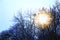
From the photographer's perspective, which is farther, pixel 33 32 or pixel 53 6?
pixel 33 32

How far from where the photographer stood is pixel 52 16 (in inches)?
1280

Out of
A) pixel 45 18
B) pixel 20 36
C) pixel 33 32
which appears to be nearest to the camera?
pixel 45 18

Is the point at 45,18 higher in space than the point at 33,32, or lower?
higher

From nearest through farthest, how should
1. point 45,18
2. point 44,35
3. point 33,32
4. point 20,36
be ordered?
point 45,18 < point 44,35 < point 33,32 < point 20,36

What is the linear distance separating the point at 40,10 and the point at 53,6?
2.87m

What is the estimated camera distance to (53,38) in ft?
106

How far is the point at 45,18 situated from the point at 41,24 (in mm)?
1649

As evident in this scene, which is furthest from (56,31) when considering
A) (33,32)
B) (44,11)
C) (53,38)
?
(33,32)

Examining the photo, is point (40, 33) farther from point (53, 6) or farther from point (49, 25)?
point (53, 6)

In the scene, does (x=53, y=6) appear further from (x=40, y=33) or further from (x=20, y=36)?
(x=20, y=36)

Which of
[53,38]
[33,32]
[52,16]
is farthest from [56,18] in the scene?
[33,32]

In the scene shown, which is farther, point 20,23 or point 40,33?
point 20,23

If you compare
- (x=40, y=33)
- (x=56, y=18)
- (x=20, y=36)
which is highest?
(x=56, y=18)

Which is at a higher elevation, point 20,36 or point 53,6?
point 53,6
